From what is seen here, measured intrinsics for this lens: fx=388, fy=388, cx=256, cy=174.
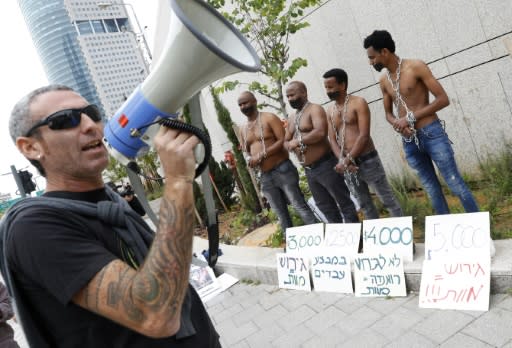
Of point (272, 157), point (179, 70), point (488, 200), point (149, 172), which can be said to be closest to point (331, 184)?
point (272, 157)

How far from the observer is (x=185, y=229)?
1.05 m

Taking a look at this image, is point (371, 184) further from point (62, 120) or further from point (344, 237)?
point (62, 120)

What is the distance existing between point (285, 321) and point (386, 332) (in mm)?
968

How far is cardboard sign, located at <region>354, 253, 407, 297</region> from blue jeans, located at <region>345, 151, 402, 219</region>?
774 millimetres

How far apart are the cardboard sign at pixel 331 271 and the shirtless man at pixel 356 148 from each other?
2.34ft

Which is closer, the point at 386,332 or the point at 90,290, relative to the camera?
the point at 90,290

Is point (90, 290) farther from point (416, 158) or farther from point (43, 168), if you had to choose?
point (416, 158)

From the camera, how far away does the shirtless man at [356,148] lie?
3766 millimetres

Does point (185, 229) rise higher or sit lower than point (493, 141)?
higher

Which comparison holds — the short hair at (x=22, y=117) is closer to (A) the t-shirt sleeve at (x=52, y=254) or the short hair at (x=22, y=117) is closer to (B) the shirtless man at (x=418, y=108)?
(A) the t-shirt sleeve at (x=52, y=254)

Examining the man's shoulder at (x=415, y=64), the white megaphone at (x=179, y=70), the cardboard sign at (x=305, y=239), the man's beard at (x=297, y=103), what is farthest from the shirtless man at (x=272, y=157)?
the white megaphone at (x=179, y=70)

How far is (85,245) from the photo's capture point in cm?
103

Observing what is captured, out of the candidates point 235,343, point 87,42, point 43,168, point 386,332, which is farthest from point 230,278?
point 87,42

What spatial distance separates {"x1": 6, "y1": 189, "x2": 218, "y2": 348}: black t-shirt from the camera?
0.98 m
